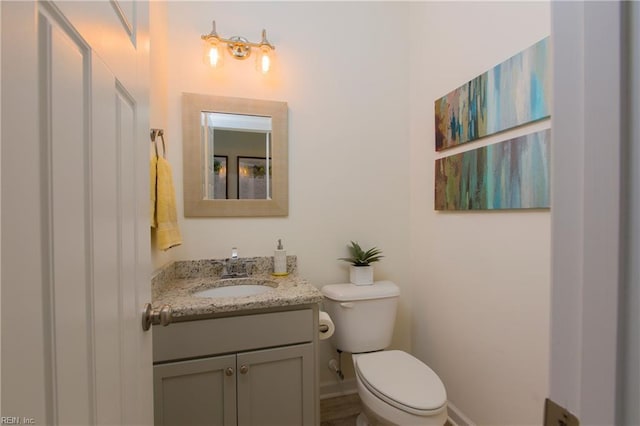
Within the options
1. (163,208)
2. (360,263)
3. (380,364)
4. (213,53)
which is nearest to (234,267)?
(163,208)

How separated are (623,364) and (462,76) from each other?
1543 mm

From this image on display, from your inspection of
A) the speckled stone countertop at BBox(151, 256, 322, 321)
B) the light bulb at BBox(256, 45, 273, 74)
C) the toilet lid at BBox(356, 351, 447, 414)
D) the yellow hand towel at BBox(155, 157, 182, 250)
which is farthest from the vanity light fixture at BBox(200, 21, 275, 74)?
the toilet lid at BBox(356, 351, 447, 414)

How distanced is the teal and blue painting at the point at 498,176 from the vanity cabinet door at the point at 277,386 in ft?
3.43

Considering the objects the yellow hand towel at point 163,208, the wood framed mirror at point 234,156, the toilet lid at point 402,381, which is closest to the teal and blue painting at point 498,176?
the toilet lid at point 402,381

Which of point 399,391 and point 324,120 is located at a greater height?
point 324,120

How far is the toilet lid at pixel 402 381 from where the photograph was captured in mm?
1099

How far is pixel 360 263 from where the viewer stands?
66.9 inches

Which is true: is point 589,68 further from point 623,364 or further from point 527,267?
point 527,267

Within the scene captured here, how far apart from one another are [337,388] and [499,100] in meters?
1.83

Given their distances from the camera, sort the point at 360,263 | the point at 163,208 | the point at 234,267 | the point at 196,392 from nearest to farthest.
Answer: the point at 196,392
the point at 163,208
the point at 234,267
the point at 360,263

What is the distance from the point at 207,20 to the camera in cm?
158

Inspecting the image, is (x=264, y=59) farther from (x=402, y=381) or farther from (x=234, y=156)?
(x=402, y=381)

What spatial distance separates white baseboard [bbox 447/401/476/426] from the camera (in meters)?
1.44

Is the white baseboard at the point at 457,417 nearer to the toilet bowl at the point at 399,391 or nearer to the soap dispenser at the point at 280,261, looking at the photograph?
the toilet bowl at the point at 399,391
